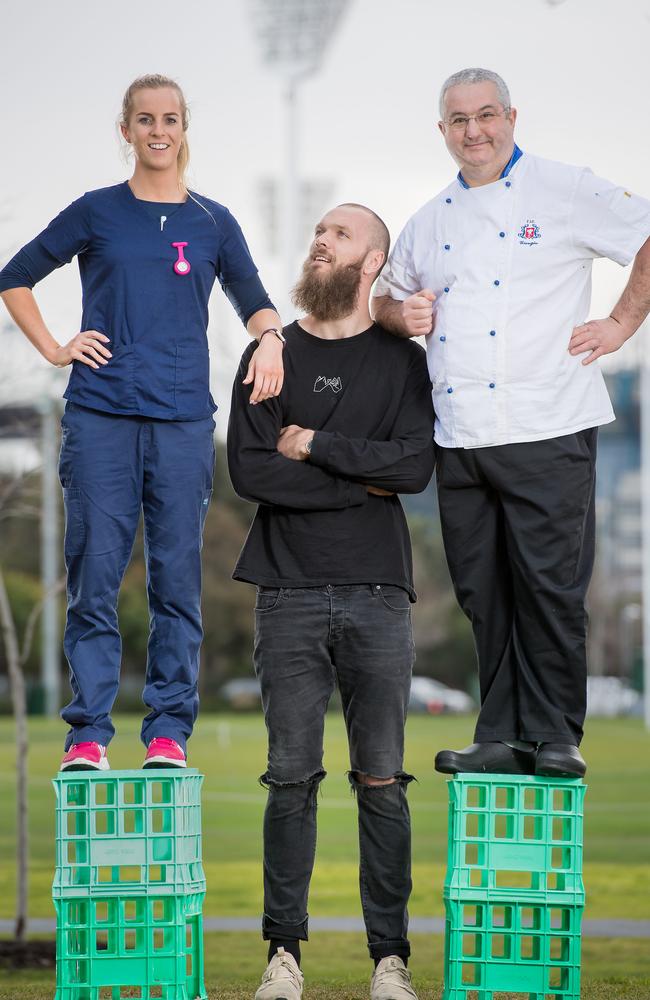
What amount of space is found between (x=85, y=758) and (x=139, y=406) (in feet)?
3.28

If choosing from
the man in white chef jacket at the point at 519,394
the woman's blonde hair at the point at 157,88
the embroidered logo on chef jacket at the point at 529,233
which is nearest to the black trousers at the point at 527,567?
the man in white chef jacket at the point at 519,394

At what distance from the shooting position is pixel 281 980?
3.62 meters

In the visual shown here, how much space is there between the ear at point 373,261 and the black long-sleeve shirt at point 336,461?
0.59 ft

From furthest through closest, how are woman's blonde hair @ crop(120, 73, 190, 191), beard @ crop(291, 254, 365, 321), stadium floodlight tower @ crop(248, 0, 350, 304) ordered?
stadium floodlight tower @ crop(248, 0, 350, 304)
beard @ crop(291, 254, 365, 321)
woman's blonde hair @ crop(120, 73, 190, 191)

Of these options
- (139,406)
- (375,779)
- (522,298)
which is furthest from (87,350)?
(375,779)

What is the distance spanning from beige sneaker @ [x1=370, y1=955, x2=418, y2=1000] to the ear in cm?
203

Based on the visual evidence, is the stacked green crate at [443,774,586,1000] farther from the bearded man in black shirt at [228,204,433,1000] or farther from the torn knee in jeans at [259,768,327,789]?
the torn knee in jeans at [259,768,327,789]

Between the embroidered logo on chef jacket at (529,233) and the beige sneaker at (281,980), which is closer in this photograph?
the beige sneaker at (281,980)

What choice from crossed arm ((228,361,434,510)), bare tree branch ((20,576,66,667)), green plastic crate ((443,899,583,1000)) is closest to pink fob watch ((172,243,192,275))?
crossed arm ((228,361,434,510))

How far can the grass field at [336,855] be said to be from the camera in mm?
7328

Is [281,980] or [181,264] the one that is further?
[181,264]

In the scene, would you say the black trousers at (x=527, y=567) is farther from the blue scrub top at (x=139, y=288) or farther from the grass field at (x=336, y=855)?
the blue scrub top at (x=139, y=288)

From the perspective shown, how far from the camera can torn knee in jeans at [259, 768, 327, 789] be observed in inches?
148

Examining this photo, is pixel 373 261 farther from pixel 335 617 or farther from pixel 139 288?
pixel 335 617
